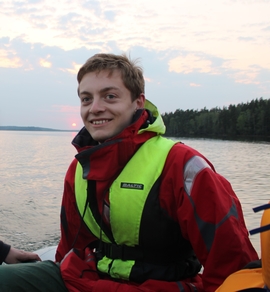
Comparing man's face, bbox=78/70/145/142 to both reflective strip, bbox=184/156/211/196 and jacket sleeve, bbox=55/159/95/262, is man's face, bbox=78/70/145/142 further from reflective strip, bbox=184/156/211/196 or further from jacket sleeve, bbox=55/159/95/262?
reflective strip, bbox=184/156/211/196

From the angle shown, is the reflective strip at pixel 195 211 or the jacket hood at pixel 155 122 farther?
the jacket hood at pixel 155 122

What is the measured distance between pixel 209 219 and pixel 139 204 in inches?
16.6

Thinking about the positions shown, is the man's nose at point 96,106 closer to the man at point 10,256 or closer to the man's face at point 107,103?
the man's face at point 107,103

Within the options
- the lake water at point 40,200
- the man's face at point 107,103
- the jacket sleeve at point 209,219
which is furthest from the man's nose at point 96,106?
the lake water at point 40,200

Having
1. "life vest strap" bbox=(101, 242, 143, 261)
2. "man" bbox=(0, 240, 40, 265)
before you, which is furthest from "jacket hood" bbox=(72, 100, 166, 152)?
"man" bbox=(0, 240, 40, 265)

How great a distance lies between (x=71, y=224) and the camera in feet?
8.73

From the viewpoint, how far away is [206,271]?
77.0 inches

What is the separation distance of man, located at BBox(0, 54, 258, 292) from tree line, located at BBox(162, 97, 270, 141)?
242ft

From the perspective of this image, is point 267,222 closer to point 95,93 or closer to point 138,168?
point 138,168

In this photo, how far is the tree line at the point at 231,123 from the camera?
81706mm

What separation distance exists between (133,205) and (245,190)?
34.3 ft

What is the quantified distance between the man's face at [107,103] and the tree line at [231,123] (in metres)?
73.6

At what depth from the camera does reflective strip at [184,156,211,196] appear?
200cm

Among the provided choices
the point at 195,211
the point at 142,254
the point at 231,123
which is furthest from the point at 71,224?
the point at 231,123
